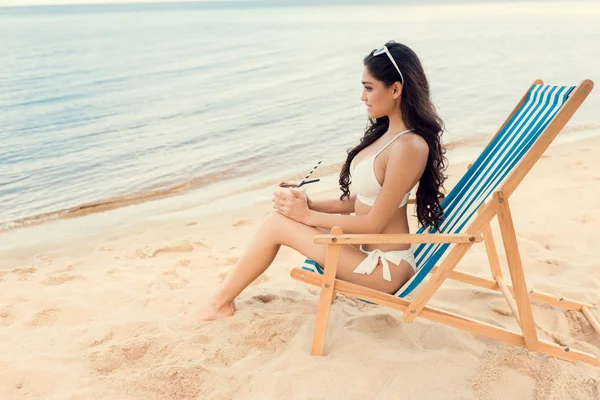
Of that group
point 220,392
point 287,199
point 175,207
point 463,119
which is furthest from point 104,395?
point 463,119

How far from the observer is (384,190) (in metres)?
2.86

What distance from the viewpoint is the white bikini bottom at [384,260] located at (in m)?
2.94

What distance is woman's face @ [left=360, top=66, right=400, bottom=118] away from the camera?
2924 millimetres

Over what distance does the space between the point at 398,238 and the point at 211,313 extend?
1.20 meters

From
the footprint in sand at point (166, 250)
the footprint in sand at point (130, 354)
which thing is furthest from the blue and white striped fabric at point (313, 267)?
the footprint in sand at point (166, 250)

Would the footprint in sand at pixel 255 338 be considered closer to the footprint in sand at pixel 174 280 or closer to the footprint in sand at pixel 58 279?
the footprint in sand at pixel 174 280

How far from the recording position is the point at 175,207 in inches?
245

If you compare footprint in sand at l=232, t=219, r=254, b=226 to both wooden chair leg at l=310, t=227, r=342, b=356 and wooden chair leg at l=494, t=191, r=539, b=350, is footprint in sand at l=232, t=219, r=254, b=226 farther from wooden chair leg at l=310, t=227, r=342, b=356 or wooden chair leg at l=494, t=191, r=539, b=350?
wooden chair leg at l=494, t=191, r=539, b=350

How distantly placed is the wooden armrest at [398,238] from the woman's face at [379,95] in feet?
2.26

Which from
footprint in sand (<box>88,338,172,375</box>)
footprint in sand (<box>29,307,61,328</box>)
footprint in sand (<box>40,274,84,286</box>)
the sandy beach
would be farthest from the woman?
footprint in sand (<box>40,274,84,286</box>)

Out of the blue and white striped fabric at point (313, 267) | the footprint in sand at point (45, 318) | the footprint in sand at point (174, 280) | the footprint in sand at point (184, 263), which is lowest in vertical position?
the footprint in sand at point (184, 263)

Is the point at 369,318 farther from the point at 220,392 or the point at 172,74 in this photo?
the point at 172,74

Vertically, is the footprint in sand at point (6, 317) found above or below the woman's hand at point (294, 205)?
below

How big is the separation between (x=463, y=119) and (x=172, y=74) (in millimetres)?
9038
